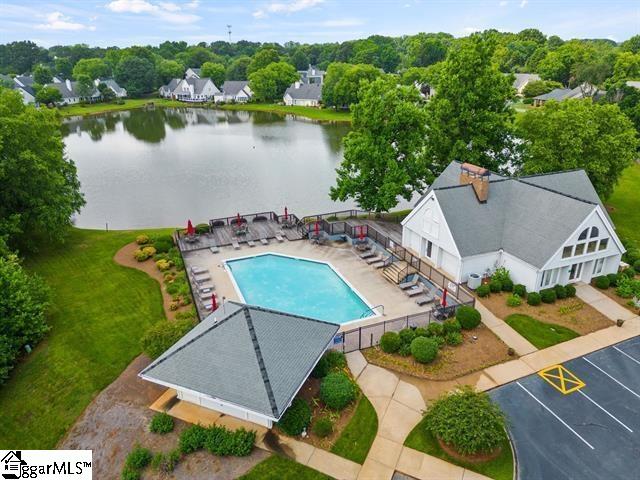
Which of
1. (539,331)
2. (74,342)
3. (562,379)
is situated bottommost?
(74,342)

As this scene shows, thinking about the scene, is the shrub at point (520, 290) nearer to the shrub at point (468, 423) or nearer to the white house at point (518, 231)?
the white house at point (518, 231)

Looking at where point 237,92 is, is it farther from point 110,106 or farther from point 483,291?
point 483,291

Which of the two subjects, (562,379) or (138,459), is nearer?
(138,459)

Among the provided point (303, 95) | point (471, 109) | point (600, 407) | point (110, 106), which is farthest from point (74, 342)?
point (110, 106)

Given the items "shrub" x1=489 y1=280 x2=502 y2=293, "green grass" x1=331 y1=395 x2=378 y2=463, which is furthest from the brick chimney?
"green grass" x1=331 y1=395 x2=378 y2=463

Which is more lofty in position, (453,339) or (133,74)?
(133,74)

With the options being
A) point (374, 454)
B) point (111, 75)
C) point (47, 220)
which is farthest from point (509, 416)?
point (111, 75)

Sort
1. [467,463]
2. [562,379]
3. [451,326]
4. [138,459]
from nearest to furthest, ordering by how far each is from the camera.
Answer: [138,459] → [467,463] → [562,379] → [451,326]
